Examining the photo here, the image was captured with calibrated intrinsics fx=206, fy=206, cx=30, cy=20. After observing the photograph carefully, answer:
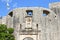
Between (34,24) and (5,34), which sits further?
(34,24)

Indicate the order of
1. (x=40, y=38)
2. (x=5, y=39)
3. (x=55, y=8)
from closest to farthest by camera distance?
(x=5, y=39), (x=40, y=38), (x=55, y=8)

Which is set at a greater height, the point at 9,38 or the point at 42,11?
the point at 42,11

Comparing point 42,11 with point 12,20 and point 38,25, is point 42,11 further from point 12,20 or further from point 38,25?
point 12,20

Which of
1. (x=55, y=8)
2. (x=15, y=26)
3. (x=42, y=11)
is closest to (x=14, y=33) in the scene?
(x=15, y=26)

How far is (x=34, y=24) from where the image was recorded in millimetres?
23797

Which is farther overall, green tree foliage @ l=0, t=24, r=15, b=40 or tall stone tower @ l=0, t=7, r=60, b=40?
tall stone tower @ l=0, t=7, r=60, b=40

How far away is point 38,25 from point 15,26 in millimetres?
2686

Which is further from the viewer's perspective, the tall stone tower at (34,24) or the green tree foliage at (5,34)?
the tall stone tower at (34,24)

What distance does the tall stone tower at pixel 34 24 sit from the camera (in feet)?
76.9

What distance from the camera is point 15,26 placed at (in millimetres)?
24031

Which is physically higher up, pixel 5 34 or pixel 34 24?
pixel 34 24

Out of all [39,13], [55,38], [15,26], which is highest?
[39,13]

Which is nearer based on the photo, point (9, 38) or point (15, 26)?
point (9, 38)

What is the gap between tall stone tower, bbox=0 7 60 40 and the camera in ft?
76.9
